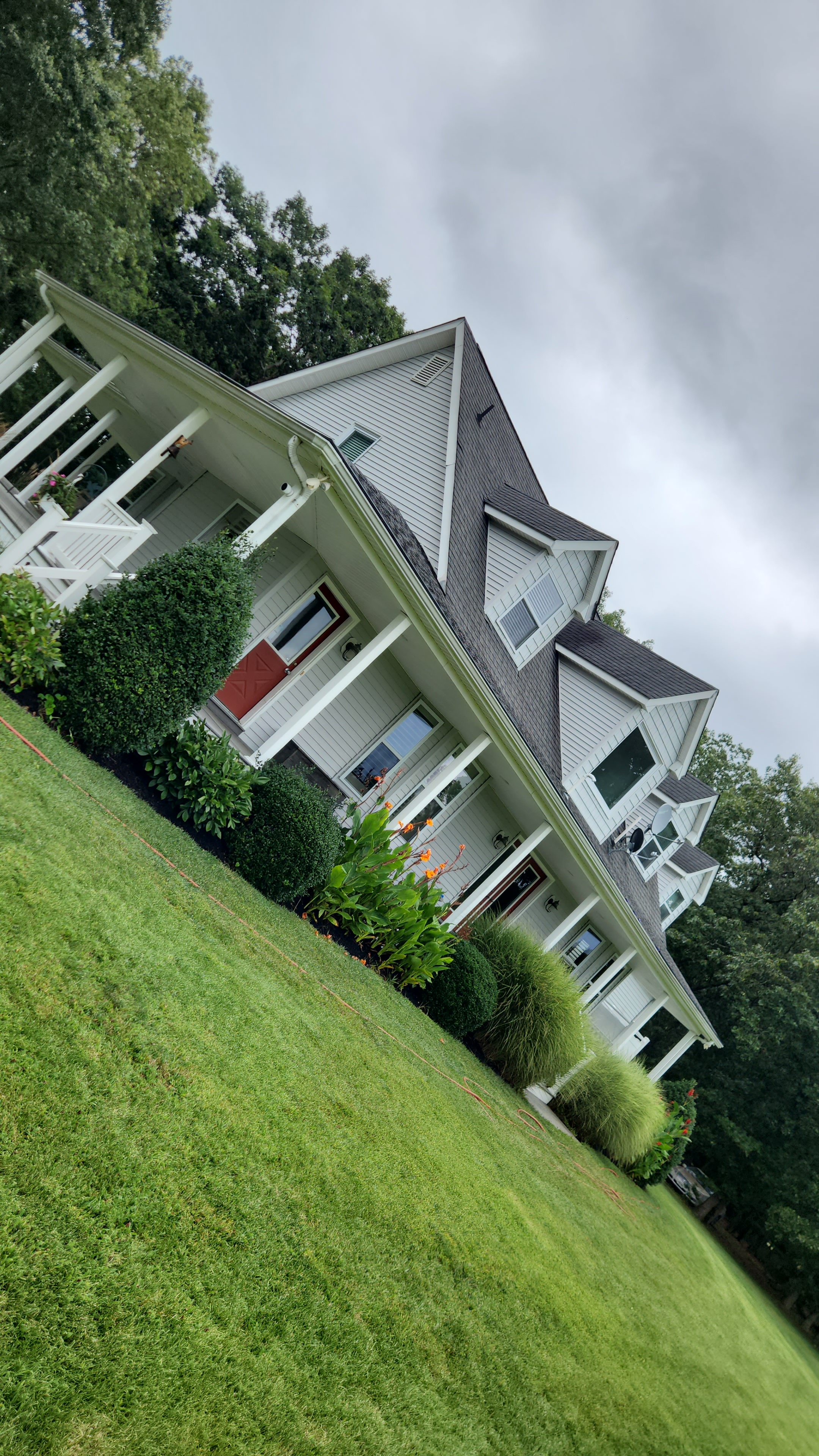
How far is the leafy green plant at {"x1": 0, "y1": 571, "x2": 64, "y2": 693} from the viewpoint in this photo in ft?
24.6

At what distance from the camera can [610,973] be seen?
17.2 meters

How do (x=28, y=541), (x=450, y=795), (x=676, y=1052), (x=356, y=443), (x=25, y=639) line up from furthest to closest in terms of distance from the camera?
(x=676, y=1052) < (x=450, y=795) < (x=356, y=443) < (x=28, y=541) < (x=25, y=639)

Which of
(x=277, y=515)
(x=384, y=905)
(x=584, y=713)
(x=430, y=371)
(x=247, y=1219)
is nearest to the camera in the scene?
(x=247, y=1219)

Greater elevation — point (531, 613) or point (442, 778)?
point (531, 613)

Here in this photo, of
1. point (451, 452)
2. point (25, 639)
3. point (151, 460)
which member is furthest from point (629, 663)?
point (25, 639)

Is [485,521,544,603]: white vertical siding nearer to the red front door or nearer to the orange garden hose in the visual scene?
the red front door

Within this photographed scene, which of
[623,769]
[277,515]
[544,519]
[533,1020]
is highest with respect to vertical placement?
[544,519]

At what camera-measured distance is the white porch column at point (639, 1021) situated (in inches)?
712

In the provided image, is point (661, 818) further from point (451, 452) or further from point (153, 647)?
point (153, 647)

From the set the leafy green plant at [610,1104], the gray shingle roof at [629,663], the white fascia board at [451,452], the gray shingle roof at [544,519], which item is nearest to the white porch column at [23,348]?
the white fascia board at [451,452]

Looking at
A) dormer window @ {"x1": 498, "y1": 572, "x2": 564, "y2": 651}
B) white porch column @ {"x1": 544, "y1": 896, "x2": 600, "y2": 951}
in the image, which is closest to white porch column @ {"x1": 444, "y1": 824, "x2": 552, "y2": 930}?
white porch column @ {"x1": 544, "y1": 896, "x2": 600, "y2": 951}

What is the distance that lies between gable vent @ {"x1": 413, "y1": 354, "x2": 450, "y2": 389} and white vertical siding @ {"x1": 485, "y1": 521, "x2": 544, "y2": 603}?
2.78 meters

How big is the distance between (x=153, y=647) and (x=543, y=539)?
25.9 ft

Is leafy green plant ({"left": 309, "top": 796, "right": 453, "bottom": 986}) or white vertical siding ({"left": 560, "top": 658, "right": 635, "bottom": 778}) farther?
white vertical siding ({"left": 560, "top": 658, "right": 635, "bottom": 778})
